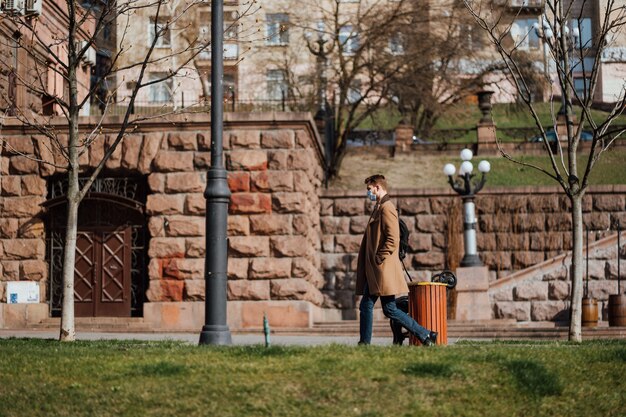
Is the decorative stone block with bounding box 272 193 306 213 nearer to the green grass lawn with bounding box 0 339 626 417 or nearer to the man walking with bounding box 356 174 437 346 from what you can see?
the man walking with bounding box 356 174 437 346

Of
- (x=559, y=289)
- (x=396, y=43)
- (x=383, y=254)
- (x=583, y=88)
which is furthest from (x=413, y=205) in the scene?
(x=383, y=254)

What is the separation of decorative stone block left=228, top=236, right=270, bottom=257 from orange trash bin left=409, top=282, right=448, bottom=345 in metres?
9.25

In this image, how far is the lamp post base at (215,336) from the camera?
42.2 feet

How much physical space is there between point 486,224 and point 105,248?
986 cm

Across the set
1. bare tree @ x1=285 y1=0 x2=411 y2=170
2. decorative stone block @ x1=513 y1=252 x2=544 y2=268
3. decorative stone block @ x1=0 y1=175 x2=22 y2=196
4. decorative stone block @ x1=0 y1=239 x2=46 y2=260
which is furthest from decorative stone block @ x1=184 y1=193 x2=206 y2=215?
bare tree @ x1=285 y1=0 x2=411 y2=170

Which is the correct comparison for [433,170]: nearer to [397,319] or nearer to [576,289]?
[576,289]

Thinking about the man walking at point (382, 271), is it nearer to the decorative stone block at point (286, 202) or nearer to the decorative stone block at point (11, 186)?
the decorative stone block at point (286, 202)

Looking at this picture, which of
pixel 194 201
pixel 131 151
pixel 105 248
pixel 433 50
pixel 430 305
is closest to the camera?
pixel 430 305

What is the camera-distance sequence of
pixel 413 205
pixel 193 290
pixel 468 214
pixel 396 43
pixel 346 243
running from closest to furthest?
pixel 193 290 → pixel 468 214 → pixel 346 243 → pixel 413 205 → pixel 396 43

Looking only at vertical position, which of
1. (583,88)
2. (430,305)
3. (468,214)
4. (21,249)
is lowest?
(430,305)

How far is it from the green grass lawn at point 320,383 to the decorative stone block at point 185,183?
36.9ft

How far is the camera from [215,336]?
42.2 feet

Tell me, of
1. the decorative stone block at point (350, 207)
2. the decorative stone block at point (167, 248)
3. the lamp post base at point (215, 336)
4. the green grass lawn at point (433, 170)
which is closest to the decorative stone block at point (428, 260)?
the decorative stone block at point (350, 207)

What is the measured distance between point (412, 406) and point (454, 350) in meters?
2.07
